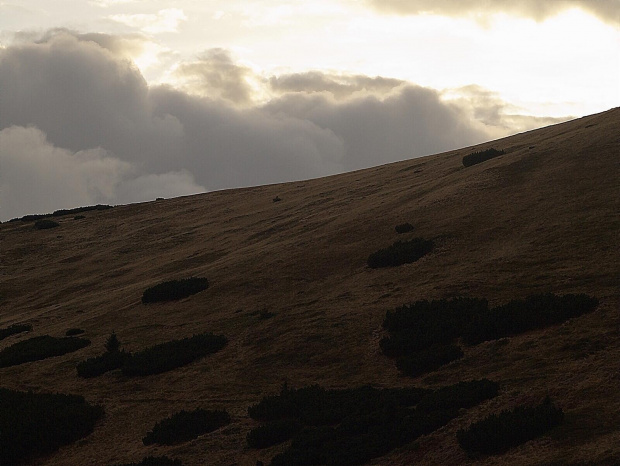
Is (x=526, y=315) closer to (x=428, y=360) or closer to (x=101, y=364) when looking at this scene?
(x=428, y=360)

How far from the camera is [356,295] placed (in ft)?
84.0

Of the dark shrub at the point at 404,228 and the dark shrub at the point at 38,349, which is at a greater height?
the dark shrub at the point at 404,228

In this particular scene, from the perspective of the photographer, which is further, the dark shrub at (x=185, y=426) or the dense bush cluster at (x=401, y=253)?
the dense bush cluster at (x=401, y=253)

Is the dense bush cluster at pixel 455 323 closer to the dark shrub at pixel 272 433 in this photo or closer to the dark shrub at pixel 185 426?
the dark shrub at pixel 272 433

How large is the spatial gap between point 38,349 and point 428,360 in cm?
1646

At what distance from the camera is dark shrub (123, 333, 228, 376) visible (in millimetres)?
22641

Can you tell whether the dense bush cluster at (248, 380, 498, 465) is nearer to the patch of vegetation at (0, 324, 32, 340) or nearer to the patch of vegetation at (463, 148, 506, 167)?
the patch of vegetation at (0, 324, 32, 340)

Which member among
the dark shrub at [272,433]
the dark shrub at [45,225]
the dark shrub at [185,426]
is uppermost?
the dark shrub at [45,225]

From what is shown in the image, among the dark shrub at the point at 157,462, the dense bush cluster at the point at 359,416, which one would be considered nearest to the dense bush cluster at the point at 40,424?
the dark shrub at the point at 157,462

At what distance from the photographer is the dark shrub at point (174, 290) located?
3105 cm

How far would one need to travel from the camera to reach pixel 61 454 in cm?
1805

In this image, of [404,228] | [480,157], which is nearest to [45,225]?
[480,157]

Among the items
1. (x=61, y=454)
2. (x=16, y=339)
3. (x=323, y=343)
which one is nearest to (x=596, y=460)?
(x=323, y=343)

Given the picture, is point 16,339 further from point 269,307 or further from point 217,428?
point 217,428
